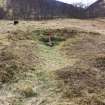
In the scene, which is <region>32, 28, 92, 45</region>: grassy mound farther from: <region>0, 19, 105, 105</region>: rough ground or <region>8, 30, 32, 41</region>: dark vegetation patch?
<region>8, 30, 32, 41</region>: dark vegetation patch

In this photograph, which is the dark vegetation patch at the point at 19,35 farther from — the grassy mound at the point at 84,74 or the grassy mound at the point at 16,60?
the grassy mound at the point at 84,74

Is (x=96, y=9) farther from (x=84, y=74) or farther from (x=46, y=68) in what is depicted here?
(x=84, y=74)

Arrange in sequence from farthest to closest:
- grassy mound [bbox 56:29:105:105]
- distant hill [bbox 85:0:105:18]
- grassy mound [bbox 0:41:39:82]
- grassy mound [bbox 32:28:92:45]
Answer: distant hill [bbox 85:0:105:18] < grassy mound [bbox 32:28:92:45] < grassy mound [bbox 0:41:39:82] < grassy mound [bbox 56:29:105:105]

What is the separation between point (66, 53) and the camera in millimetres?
10547

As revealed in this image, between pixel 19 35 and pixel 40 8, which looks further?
pixel 40 8

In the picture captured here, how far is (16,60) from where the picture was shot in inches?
357

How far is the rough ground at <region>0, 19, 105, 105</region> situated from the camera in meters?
6.75

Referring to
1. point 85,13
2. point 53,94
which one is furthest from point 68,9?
point 53,94

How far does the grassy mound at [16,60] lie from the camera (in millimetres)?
8242

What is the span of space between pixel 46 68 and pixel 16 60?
100 cm

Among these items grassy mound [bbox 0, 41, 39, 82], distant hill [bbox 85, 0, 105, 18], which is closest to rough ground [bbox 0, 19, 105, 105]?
grassy mound [bbox 0, 41, 39, 82]

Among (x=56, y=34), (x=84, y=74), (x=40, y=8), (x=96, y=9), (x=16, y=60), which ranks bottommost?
(x=84, y=74)

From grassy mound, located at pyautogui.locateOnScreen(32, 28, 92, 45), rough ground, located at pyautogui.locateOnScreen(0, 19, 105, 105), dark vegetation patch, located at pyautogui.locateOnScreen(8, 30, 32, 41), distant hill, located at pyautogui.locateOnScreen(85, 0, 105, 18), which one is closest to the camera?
rough ground, located at pyautogui.locateOnScreen(0, 19, 105, 105)

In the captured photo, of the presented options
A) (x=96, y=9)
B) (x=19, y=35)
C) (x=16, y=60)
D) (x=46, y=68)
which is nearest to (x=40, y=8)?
(x=96, y=9)
